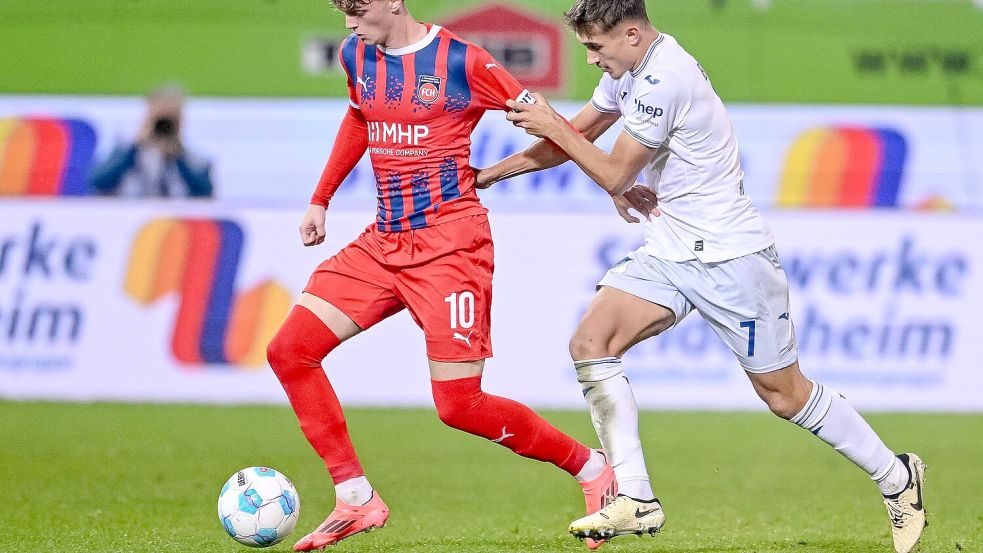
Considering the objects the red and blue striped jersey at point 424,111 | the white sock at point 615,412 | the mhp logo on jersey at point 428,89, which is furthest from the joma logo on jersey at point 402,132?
the white sock at point 615,412

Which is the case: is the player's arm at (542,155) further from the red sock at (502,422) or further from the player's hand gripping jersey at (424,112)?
the red sock at (502,422)

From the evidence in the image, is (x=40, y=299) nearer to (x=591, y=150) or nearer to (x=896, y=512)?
(x=591, y=150)

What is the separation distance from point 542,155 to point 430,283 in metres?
0.65

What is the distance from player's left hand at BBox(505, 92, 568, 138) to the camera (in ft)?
16.3

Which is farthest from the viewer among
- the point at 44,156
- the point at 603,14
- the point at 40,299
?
the point at 44,156

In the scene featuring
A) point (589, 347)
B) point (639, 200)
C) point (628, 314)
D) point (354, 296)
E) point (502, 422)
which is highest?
point (639, 200)

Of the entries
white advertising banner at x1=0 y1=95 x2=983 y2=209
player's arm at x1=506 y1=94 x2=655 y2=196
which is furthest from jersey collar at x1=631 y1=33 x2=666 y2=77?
white advertising banner at x1=0 y1=95 x2=983 y2=209

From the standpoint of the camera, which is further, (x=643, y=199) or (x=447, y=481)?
(x=447, y=481)

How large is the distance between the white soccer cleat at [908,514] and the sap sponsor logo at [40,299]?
6.58 m

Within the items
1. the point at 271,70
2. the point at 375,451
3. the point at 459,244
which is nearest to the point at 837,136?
the point at 375,451

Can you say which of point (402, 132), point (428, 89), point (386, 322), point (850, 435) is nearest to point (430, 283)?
point (402, 132)

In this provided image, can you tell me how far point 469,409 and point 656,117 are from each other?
126cm

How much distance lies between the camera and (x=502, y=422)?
5090mm

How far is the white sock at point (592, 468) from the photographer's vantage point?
17.0ft
